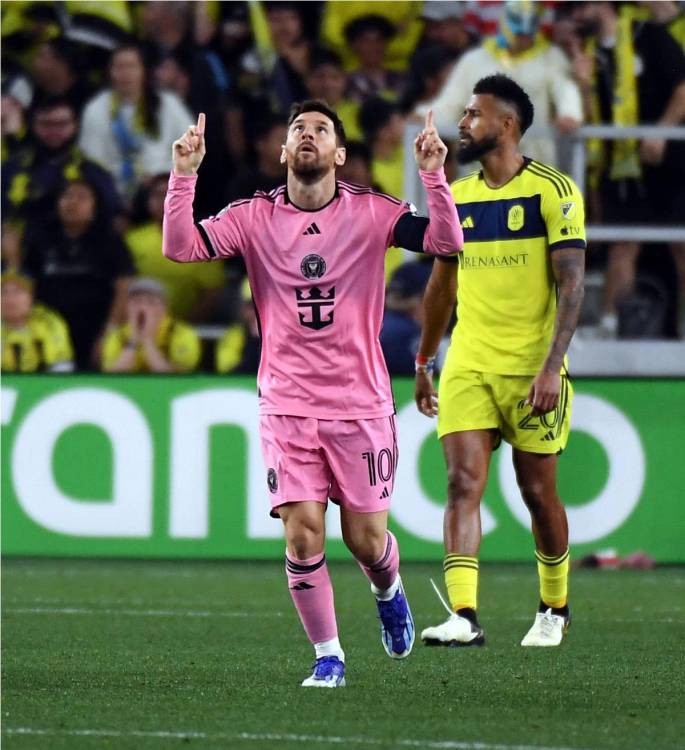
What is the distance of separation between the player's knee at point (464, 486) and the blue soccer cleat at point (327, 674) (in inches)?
57.9

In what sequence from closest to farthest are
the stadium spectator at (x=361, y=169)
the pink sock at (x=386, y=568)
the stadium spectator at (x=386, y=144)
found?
the pink sock at (x=386, y=568) < the stadium spectator at (x=361, y=169) < the stadium spectator at (x=386, y=144)

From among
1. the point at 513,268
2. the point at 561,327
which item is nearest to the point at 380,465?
the point at 561,327

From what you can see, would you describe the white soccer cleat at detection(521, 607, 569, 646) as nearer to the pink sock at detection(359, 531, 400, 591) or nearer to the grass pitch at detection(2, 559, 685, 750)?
the grass pitch at detection(2, 559, 685, 750)

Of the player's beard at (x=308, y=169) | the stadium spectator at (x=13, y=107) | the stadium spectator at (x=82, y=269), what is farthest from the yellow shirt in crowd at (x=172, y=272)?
the player's beard at (x=308, y=169)

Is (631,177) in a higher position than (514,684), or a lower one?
higher

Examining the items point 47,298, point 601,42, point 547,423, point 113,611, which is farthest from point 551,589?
point 47,298

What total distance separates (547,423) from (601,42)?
5687 millimetres

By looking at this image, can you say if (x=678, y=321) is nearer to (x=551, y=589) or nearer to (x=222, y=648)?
(x=551, y=589)

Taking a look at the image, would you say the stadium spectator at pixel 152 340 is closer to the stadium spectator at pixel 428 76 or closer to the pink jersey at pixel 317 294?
the stadium spectator at pixel 428 76

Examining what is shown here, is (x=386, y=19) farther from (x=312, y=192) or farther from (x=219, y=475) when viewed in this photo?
(x=312, y=192)

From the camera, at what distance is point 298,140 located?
6043mm

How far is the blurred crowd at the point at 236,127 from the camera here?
12227 mm

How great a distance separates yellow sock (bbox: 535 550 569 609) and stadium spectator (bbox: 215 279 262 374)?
194 inches

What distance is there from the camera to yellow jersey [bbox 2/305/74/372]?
12.8 m
